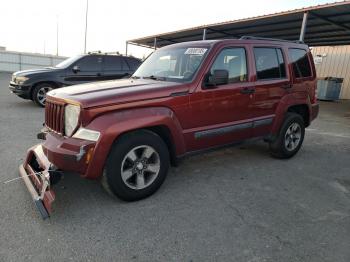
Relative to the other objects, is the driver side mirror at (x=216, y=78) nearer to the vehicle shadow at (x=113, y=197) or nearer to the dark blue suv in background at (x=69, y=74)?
the vehicle shadow at (x=113, y=197)

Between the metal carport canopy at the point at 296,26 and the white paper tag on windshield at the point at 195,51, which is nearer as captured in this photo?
the white paper tag on windshield at the point at 195,51

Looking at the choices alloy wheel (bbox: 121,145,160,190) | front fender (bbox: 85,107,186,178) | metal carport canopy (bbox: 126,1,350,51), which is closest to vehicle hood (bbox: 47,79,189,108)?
front fender (bbox: 85,107,186,178)

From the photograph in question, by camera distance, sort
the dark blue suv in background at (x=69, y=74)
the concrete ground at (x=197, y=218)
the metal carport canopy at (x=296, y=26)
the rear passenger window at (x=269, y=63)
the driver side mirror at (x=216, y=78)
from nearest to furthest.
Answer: the concrete ground at (x=197, y=218) → the driver side mirror at (x=216, y=78) → the rear passenger window at (x=269, y=63) → the dark blue suv in background at (x=69, y=74) → the metal carport canopy at (x=296, y=26)

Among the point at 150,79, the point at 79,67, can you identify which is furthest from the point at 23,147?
the point at 79,67

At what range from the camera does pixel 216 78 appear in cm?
388

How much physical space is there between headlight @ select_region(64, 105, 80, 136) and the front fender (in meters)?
0.20

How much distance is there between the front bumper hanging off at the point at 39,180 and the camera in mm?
2979

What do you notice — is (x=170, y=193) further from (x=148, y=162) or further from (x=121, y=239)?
(x=121, y=239)

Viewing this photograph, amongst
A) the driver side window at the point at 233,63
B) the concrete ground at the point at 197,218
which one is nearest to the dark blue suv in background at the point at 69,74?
the concrete ground at the point at 197,218

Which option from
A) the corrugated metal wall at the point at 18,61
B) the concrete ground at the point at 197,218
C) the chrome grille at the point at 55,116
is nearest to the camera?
the concrete ground at the point at 197,218

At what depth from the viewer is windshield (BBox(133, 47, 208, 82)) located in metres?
4.02

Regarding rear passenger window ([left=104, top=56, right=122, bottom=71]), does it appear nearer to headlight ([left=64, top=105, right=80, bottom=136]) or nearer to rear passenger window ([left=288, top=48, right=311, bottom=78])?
rear passenger window ([left=288, top=48, right=311, bottom=78])

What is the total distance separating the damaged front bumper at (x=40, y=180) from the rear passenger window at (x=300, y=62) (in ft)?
14.2

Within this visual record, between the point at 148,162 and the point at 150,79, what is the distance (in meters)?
1.31
